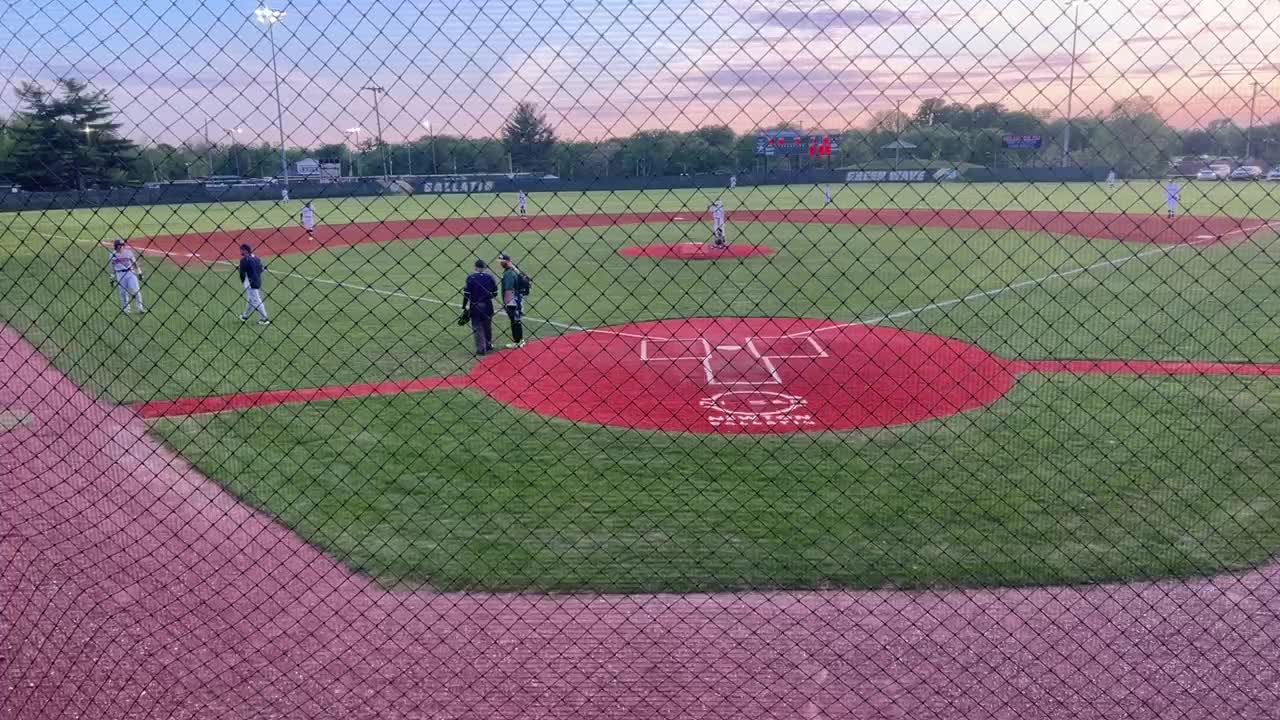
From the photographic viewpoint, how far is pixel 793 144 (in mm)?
5078

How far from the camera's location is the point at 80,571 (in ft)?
21.3

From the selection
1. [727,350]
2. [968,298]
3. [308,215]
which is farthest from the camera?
[308,215]

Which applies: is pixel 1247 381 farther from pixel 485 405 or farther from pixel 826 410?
pixel 485 405

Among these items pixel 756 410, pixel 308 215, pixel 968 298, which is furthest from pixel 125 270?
pixel 968 298

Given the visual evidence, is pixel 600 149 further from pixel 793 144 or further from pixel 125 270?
pixel 125 270

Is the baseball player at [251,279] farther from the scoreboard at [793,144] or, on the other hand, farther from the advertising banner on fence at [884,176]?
the advertising banner on fence at [884,176]

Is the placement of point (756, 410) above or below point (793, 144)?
below

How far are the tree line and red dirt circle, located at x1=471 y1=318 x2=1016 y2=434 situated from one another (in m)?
4.98

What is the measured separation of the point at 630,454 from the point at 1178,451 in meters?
4.77

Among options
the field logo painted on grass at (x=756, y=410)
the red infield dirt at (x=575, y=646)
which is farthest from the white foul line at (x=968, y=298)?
the red infield dirt at (x=575, y=646)

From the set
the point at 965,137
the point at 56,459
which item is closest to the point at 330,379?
the point at 56,459

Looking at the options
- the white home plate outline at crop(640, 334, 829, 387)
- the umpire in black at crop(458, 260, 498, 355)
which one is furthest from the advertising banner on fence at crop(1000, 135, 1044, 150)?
the umpire in black at crop(458, 260, 498, 355)

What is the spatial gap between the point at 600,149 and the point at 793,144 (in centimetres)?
128

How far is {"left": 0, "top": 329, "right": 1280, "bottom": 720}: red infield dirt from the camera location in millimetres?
4906
